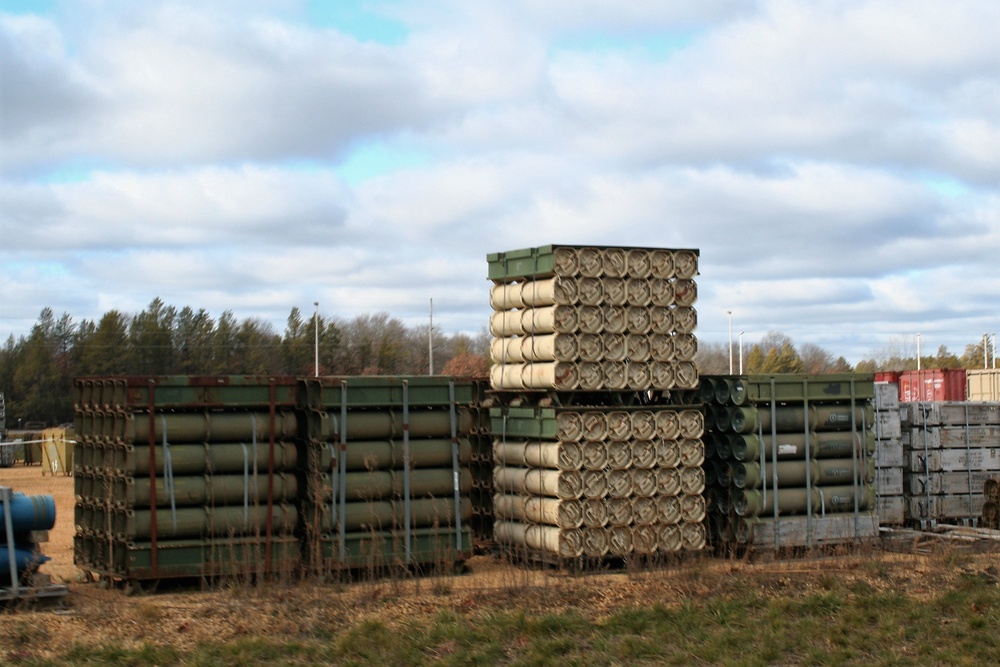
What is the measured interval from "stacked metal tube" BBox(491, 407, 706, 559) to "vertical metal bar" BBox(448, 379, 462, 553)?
1.17m

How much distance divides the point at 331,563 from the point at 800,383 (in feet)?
25.9

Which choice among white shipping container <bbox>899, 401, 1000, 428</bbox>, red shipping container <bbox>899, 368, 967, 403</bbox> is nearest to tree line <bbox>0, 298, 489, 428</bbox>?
red shipping container <bbox>899, 368, 967, 403</bbox>

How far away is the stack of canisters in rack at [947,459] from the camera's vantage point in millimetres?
20891

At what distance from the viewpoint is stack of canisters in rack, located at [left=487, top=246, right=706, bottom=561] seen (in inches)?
644

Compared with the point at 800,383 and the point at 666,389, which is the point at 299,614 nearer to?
the point at 666,389

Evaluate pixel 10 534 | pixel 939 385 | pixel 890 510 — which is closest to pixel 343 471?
pixel 10 534

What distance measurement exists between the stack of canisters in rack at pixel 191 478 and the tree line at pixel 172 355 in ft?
196

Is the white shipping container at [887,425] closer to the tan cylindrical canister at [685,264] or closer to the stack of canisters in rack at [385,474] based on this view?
the tan cylindrical canister at [685,264]

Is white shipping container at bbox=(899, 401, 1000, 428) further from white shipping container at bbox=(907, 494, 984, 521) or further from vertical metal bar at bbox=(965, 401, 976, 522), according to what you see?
white shipping container at bbox=(907, 494, 984, 521)

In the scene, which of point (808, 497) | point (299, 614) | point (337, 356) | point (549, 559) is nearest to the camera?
point (299, 614)

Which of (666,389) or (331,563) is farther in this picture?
(666,389)

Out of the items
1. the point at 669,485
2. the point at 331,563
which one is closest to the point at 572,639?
the point at 331,563

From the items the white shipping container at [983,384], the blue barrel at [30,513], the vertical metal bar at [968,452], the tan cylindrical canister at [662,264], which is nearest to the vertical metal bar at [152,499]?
the blue barrel at [30,513]

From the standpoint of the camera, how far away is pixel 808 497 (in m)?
18.2
